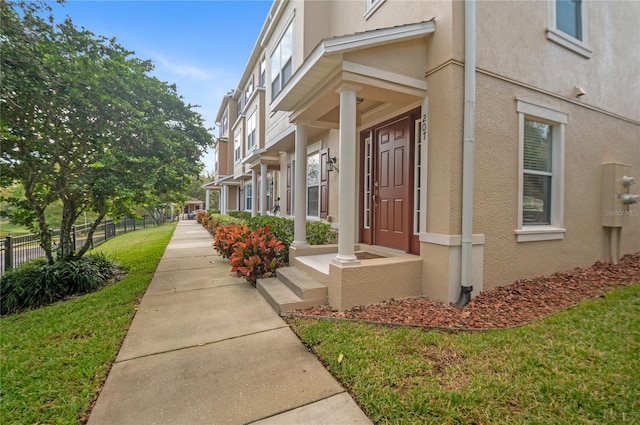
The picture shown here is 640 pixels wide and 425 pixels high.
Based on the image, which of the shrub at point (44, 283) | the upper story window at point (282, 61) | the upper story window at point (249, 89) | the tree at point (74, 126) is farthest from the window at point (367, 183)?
the upper story window at point (249, 89)

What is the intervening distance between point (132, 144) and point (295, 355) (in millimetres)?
5500

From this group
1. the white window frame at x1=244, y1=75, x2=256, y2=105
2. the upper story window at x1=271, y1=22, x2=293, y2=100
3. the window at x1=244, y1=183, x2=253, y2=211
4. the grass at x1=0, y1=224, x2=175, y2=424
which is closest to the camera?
the grass at x1=0, y1=224, x2=175, y2=424

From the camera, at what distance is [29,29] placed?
14.9ft

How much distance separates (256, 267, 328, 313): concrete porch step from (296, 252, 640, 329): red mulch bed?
135mm

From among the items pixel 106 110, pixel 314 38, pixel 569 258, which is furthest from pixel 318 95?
pixel 569 258

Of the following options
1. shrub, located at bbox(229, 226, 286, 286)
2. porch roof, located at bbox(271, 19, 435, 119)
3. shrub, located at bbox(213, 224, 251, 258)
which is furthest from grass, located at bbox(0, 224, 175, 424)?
porch roof, located at bbox(271, 19, 435, 119)

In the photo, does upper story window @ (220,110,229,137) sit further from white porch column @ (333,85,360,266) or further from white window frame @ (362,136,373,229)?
white porch column @ (333,85,360,266)

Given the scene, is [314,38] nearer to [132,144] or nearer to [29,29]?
[132,144]

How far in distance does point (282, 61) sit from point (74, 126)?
5751mm

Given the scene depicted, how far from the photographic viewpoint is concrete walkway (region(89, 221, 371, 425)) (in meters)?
2.13

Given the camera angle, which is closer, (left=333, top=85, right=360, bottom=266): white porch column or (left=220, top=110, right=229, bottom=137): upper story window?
(left=333, top=85, right=360, bottom=266): white porch column

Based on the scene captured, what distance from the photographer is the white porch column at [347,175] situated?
404cm

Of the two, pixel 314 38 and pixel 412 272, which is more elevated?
pixel 314 38

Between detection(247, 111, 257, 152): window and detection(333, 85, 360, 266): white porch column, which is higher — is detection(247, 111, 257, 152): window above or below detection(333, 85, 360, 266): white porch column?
above
